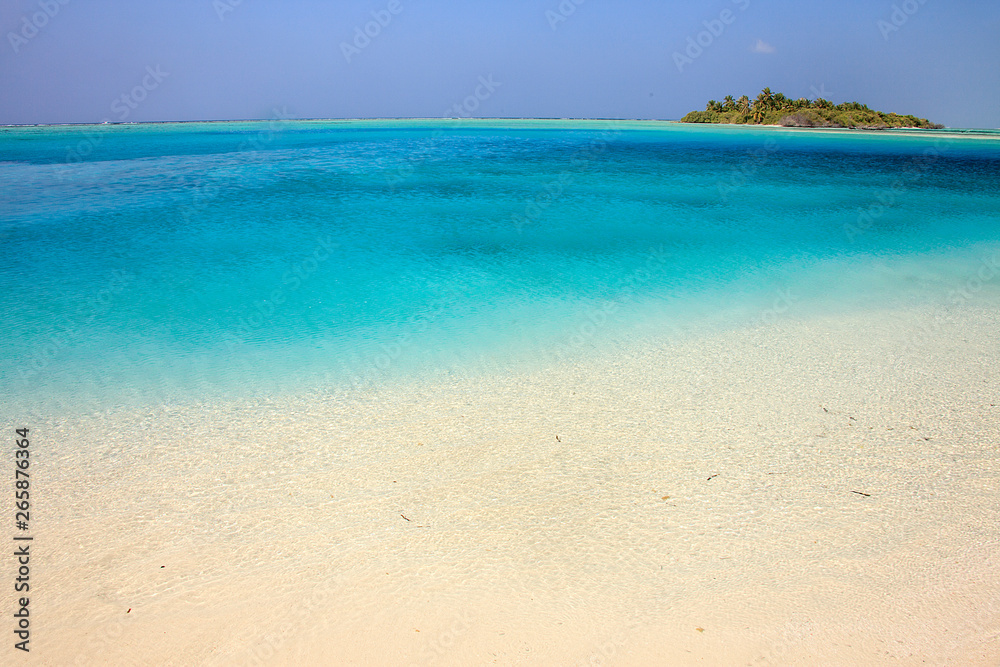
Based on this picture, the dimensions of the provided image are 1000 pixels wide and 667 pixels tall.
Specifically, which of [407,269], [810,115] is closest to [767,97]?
[810,115]

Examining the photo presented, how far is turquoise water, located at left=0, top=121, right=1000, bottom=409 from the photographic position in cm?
573

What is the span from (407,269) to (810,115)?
286 ft

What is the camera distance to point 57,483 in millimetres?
3715

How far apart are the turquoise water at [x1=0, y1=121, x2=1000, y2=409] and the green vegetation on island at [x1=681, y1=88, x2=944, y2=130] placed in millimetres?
69971

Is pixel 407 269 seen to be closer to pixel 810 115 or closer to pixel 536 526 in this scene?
pixel 536 526

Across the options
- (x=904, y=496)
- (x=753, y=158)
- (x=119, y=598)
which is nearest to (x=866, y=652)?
(x=904, y=496)

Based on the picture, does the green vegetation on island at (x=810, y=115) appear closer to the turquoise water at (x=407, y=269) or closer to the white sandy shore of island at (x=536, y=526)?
the turquoise water at (x=407, y=269)

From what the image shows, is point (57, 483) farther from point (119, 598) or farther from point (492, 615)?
point (492, 615)

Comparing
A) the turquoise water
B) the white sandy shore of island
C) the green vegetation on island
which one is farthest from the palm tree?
the white sandy shore of island

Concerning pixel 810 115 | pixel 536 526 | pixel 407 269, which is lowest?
pixel 536 526

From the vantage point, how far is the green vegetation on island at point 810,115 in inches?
3066

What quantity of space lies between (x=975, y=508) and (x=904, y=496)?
38cm

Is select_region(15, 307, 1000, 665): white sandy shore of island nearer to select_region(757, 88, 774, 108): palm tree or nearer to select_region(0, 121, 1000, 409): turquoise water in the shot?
select_region(0, 121, 1000, 409): turquoise water

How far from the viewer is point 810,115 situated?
7756 cm
